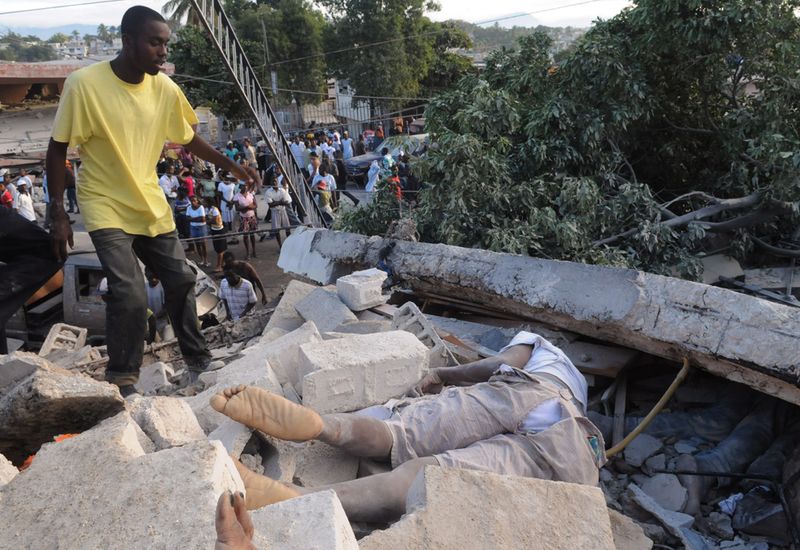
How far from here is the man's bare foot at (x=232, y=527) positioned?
156 cm

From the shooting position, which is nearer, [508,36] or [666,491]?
[666,491]

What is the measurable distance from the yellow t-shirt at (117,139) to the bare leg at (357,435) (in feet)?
4.60

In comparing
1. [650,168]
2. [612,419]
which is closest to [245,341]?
[612,419]

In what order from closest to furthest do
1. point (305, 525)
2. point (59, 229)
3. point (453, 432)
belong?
1. point (305, 525)
2. point (453, 432)
3. point (59, 229)

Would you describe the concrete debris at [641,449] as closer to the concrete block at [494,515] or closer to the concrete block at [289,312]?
the concrete block at [494,515]

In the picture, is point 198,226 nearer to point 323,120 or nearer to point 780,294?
point 780,294

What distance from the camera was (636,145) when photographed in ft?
22.2

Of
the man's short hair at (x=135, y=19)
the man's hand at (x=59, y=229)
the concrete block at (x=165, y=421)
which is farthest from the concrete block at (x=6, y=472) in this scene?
the man's short hair at (x=135, y=19)

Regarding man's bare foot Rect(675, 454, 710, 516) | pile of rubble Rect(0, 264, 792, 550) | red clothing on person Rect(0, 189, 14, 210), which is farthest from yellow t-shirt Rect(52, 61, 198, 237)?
red clothing on person Rect(0, 189, 14, 210)

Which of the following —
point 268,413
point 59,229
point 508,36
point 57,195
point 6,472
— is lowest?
point 268,413

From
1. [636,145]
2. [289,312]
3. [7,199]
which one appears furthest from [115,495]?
[7,199]

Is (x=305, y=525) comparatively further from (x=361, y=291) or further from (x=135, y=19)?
(x=361, y=291)

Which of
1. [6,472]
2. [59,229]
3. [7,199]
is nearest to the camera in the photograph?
[6,472]

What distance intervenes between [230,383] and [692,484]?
2.37 m
